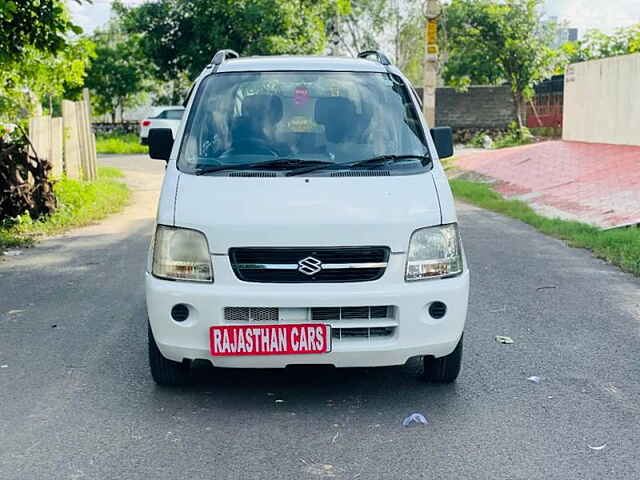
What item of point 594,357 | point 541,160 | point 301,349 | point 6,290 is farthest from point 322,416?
point 541,160

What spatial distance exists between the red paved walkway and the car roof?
6.53 meters

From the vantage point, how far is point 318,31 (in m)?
32.5

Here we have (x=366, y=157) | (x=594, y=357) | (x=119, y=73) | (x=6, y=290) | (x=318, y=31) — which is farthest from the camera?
(x=119, y=73)

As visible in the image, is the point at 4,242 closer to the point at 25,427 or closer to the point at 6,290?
the point at 6,290

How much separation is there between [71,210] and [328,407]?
8.96 metres

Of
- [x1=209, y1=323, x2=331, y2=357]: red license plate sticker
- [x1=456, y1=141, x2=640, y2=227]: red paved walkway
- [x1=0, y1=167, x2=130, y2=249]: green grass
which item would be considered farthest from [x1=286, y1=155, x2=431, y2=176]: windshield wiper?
[x1=456, y1=141, x2=640, y2=227]: red paved walkway

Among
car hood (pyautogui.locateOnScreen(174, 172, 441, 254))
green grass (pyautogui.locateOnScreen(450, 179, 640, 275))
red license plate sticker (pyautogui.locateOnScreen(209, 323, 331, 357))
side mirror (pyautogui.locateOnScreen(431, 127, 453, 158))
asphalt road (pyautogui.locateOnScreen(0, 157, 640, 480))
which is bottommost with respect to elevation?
green grass (pyautogui.locateOnScreen(450, 179, 640, 275))

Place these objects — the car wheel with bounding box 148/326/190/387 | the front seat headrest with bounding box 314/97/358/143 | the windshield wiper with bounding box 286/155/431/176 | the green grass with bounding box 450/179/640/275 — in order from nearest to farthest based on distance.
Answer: the car wheel with bounding box 148/326/190/387 < the windshield wiper with bounding box 286/155/431/176 < the front seat headrest with bounding box 314/97/358/143 < the green grass with bounding box 450/179/640/275

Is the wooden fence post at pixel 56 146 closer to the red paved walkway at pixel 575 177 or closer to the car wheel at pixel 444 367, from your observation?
the red paved walkway at pixel 575 177

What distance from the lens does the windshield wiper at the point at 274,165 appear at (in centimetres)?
487

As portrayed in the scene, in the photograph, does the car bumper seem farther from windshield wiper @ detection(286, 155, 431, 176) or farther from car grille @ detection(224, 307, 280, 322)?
windshield wiper @ detection(286, 155, 431, 176)

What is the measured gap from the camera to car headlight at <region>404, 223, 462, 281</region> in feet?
14.4

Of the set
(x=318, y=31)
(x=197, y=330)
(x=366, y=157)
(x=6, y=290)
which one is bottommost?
(x=6, y=290)

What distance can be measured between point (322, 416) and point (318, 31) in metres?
29.5
